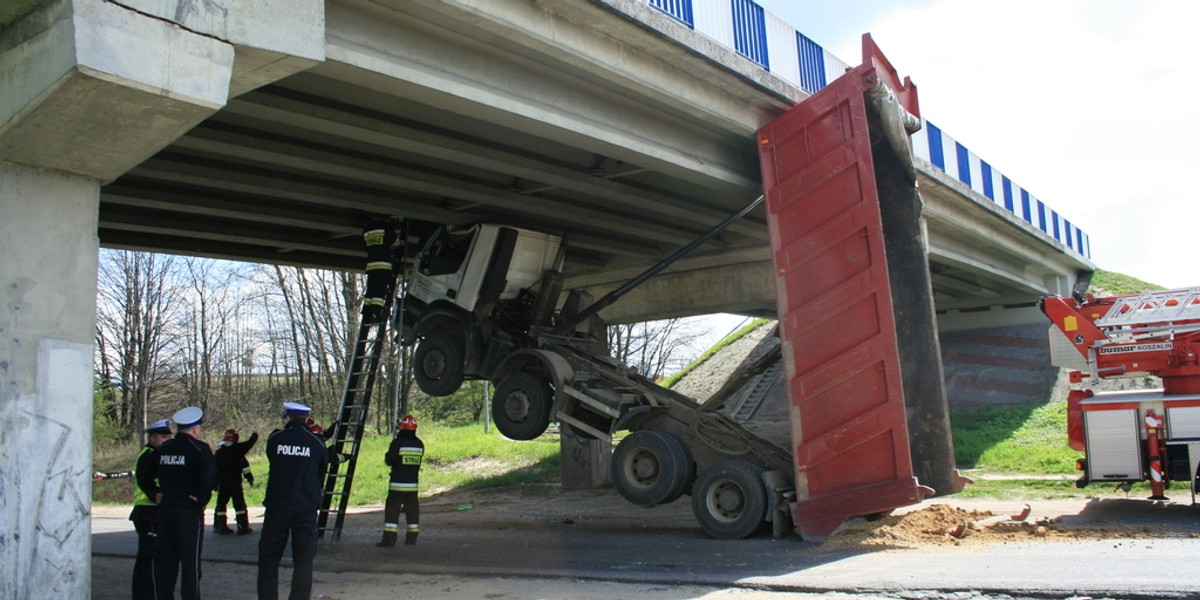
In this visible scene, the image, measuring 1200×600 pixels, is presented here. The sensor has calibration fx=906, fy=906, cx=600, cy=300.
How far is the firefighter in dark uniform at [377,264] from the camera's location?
12812 mm

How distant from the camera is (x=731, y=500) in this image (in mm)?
10789

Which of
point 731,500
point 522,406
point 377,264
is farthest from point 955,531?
point 377,264

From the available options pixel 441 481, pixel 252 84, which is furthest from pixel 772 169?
Answer: pixel 441 481

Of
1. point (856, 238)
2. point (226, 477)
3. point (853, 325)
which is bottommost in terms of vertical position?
point (226, 477)

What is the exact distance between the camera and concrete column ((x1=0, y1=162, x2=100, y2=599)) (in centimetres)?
566

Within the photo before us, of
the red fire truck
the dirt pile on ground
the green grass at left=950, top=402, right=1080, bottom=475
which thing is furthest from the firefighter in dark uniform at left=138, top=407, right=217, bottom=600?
the green grass at left=950, top=402, right=1080, bottom=475

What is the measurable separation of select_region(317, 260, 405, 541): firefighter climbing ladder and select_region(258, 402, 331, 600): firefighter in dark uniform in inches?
205

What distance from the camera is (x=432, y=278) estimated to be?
1345 centimetres

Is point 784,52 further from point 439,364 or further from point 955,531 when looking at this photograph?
point 439,364

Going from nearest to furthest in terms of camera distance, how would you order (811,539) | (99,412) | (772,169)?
(811,539) → (772,169) → (99,412)

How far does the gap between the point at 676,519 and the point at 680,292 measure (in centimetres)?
597

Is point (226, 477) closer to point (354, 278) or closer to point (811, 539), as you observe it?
point (811, 539)

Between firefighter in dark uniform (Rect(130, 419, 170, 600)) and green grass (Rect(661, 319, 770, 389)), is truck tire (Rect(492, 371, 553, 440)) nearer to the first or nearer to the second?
firefighter in dark uniform (Rect(130, 419, 170, 600))

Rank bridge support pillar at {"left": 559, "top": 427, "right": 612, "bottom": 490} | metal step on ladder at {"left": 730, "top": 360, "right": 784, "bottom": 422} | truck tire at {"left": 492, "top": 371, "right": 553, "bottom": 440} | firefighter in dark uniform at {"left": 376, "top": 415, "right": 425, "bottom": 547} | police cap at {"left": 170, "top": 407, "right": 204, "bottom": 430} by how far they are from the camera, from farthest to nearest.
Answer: metal step on ladder at {"left": 730, "top": 360, "right": 784, "bottom": 422}
bridge support pillar at {"left": 559, "top": 427, "right": 612, "bottom": 490}
truck tire at {"left": 492, "top": 371, "right": 553, "bottom": 440}
firefighter in dark uniform at {"left": 376, "top": 415, "right": 425, "bottom": 547}
police cap at {"left": 170, "top": 407, "right": 204, "bottom": 430}
